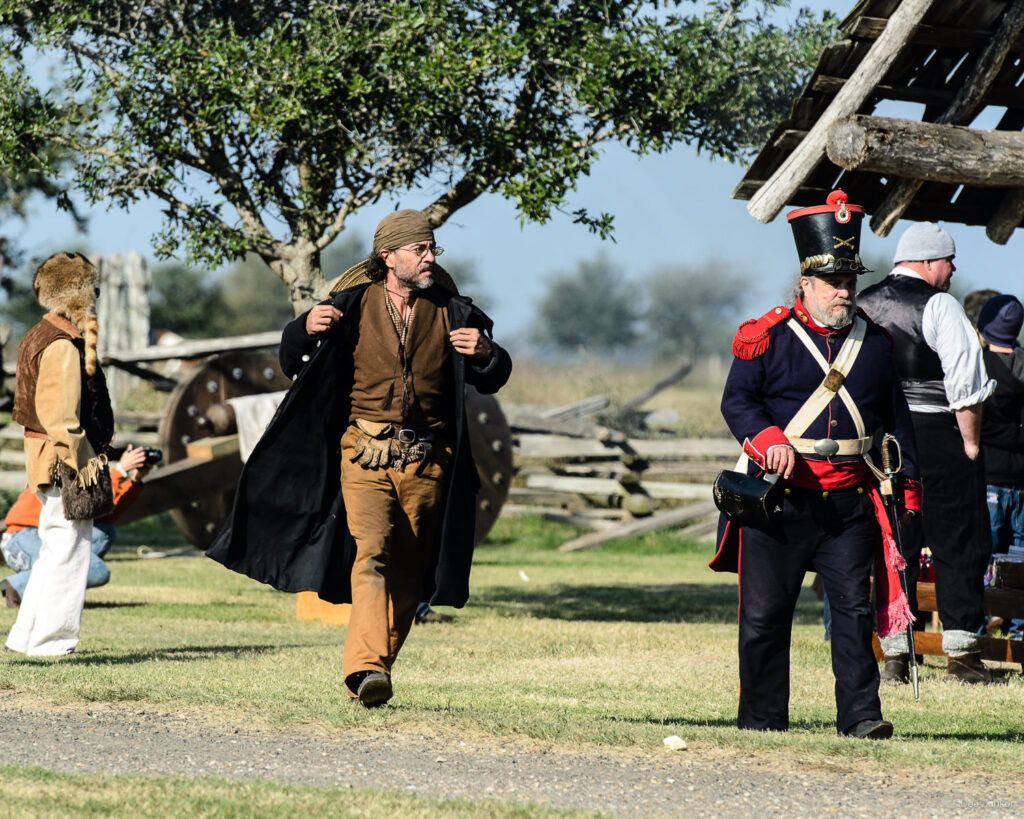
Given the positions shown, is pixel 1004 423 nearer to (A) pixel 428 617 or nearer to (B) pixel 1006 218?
(B) pixel 1006 218

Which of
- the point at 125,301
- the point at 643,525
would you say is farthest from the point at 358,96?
the point at 125,301

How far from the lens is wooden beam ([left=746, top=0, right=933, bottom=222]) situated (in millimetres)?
7355

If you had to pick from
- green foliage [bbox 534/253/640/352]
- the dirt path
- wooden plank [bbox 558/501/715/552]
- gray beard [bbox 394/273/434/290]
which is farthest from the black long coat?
green foliage [bbox 534/253/640/352]

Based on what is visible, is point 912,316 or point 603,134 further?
point 603,134

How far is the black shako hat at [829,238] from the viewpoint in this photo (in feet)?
17.6

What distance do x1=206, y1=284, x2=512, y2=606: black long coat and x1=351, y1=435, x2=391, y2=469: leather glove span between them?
0.64 ft

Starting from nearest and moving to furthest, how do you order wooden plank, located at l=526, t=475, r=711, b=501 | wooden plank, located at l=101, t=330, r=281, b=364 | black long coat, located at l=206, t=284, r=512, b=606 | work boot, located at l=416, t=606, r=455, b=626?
black long coat, located at l=206, t=284, r=512, b=606
work boot, located at l=416, t=606, r=455, b=626
wooden plank, located at l=101, t=330, r=281, b=364
wooden plank, located at l=526, t=475, r=711, b=501

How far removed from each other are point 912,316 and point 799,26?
352 centimetres

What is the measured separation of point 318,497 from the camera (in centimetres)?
598

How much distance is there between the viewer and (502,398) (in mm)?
31812

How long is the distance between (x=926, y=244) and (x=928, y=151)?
1.55 feet

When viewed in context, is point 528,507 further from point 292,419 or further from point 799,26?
point 292,419

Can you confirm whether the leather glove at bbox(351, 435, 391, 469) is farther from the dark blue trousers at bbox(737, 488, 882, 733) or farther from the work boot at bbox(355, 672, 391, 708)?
the dark blue trousers at bbox(737, 488, 882, 733)

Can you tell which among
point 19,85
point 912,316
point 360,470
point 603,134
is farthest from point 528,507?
point 360,470
